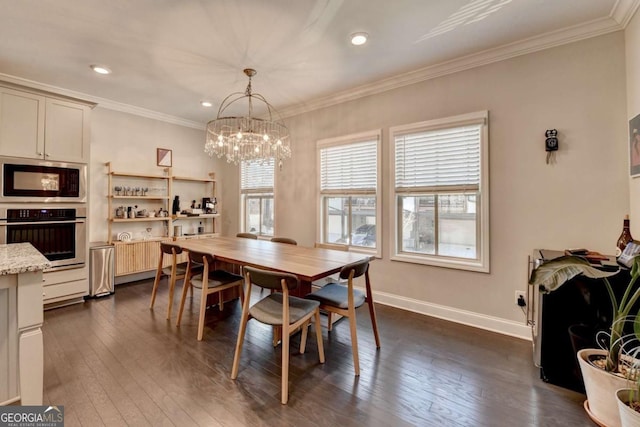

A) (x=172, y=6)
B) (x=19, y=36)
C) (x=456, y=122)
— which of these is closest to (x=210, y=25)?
(x=172, y=6)

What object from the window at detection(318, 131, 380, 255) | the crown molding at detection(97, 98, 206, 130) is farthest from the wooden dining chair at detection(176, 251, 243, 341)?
the crown molding at detection(97, 98, 206, 130)

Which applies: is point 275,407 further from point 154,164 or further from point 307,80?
point 154,164

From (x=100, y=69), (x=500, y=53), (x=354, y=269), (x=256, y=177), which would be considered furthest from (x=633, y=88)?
(x=100, y=69)

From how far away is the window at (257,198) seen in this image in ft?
16.9

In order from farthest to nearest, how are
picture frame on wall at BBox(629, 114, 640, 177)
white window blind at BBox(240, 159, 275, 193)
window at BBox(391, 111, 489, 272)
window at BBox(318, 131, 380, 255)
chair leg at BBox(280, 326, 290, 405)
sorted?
white window blind at BBox(240, 159, 275, 193) < window at BBox(318, 131, 380, 255) < window at BBox(391, 111, 489, 272) < picture frame on wall at BBox(629, 114, 640, 177) < chair leg at BBox(280, 326, 290, 405)

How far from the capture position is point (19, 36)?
8.67 feet

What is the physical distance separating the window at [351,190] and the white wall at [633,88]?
7.37 ft

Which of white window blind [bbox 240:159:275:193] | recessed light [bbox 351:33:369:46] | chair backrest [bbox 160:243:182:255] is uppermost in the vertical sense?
recessed light [bbox 351:33:369:46]

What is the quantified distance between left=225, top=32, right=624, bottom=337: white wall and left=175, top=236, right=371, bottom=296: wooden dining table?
1.21 m

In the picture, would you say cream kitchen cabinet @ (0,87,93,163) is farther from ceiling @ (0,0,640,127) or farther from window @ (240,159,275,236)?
window @ (240,159,275,236)

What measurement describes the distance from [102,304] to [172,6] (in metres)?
3.56

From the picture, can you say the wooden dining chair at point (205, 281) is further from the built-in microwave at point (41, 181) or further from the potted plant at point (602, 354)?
the potted plant at point (602, 354)

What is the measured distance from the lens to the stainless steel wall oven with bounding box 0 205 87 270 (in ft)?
10.4

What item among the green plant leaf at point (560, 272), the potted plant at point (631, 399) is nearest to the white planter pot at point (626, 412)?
the potted plant at point (631, 399)
